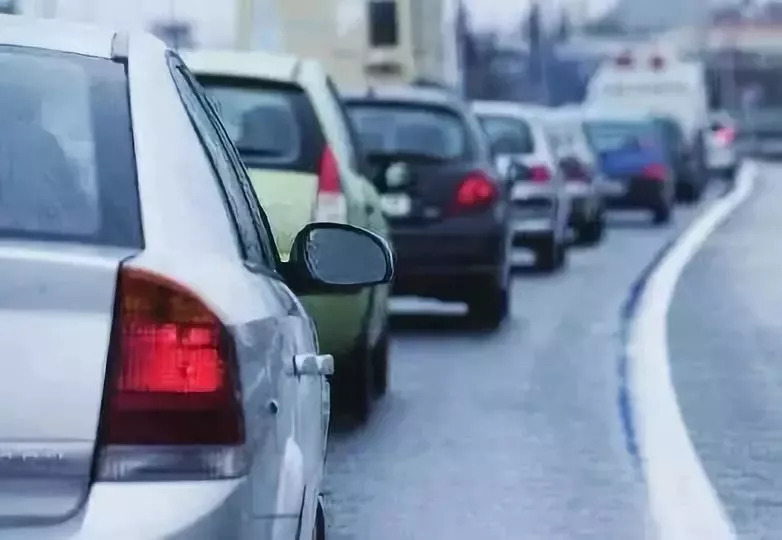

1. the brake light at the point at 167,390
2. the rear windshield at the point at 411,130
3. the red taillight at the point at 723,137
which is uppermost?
the brake light at the point at 167,390

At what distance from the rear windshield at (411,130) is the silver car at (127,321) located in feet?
36.3

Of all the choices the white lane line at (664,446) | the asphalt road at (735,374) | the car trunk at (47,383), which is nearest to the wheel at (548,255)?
the asphalt road at (735,374)

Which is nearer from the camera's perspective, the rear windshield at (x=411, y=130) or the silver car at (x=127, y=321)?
the silver car at (x=127, y=321)

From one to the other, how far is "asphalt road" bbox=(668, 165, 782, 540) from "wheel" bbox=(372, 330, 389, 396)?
148 cm

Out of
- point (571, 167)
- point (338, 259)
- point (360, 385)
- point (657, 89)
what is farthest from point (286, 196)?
point (657, 89)

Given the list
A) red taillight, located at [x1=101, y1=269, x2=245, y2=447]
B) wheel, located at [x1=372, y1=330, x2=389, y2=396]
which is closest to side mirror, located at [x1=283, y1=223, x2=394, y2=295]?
red taillight, located at [x1=101, y1=269, x2=245, y2=447]

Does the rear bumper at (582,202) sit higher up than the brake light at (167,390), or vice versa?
the brake light at (167,390)

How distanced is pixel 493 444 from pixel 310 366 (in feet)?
17.2

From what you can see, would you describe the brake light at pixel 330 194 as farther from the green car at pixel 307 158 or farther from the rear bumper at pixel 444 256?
the rear bumper at pixel 444 256

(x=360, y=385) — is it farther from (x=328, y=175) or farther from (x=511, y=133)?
(x=511, y=133)

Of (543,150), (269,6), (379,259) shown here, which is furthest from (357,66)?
(379,259)

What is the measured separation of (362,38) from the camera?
74000 mm

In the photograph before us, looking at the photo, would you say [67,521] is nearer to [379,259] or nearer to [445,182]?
[379,259]

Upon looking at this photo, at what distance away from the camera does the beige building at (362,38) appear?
72188 millimetres
